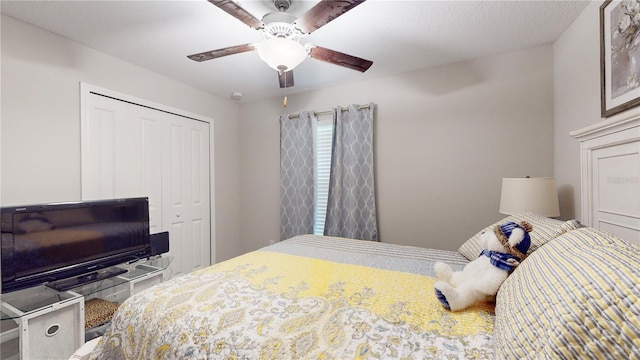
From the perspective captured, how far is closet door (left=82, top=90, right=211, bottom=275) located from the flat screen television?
1.22 ft

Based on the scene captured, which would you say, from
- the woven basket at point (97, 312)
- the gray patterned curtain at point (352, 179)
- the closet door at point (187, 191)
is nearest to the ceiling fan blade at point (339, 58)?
the gray patterned curtain at point (352, 179)

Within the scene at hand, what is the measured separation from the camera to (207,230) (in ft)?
11.3

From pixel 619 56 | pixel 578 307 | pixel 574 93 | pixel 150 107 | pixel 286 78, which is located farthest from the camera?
pixel 150 107

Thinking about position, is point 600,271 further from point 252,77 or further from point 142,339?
point 252,77

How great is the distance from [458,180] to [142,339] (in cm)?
271

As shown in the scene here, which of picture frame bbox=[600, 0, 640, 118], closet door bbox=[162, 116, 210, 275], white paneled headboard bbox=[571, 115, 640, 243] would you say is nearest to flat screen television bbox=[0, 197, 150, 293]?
closet door bbox=[162, 116, 210, 275]

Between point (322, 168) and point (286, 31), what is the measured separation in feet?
6.29

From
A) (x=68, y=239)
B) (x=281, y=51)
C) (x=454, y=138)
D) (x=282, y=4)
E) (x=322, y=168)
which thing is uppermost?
(x=282, y=4)

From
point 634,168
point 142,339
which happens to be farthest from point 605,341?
point 142,339

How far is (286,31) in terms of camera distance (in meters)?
1.61

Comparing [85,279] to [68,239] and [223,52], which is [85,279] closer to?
[68,239]

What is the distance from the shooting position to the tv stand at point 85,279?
1825mm

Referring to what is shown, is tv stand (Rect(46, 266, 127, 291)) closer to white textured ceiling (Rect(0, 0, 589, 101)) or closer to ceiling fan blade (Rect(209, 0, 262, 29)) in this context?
white textured ceiling (Rect(0, 0, 589, 101))

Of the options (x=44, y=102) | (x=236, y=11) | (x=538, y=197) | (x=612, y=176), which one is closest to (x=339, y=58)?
(x=236, y=11)
